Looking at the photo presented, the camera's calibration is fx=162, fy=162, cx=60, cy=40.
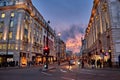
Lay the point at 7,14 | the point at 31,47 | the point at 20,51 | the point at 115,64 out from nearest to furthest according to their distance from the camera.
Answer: the point at 115,64 → the point at 20,51 → the point at 7,14 → the point at 31,47

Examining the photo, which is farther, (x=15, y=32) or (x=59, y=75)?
(x=15, y=32)

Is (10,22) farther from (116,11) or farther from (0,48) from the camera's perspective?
(116,11)

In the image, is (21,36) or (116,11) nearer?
(116,11)

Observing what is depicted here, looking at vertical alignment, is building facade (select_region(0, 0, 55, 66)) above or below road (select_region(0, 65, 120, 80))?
above

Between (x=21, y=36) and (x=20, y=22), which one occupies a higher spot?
(x=20, y=22)

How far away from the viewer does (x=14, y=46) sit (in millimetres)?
52469

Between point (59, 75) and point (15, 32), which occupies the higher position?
point (15, 32)

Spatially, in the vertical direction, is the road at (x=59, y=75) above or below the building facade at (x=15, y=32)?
below

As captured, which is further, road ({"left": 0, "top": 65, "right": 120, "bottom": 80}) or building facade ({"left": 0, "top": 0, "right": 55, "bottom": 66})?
building facade ({"left": 0, "top": 0, "right": 55, "bottom": 66})

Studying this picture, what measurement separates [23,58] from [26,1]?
2014 centimetres

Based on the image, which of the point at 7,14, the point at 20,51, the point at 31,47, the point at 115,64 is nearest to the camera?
the point at 115,64

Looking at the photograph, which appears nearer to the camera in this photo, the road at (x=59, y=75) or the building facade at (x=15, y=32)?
the road at (x=59, y=75)

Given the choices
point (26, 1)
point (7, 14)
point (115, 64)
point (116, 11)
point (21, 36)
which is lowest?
point (115, 64)

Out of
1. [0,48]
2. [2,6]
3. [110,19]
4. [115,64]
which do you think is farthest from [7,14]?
[115,64]
